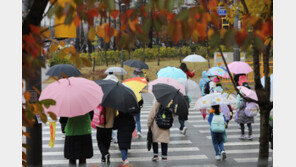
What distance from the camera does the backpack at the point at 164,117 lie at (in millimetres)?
8047

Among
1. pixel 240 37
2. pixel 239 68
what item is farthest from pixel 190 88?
pixel 240 37

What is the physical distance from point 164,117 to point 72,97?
2348mm

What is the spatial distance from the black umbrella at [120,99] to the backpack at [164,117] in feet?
2.53

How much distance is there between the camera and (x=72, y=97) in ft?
20.8

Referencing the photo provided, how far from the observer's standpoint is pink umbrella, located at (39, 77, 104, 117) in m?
6.28

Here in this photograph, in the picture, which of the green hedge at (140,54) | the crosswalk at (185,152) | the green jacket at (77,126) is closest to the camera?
the green jacket at (77,126)

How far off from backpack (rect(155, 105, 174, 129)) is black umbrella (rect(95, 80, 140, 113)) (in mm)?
771

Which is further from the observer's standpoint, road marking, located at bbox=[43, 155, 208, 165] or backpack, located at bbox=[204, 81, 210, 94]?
backpack, located at bbox=[204, 81, 210, 94]

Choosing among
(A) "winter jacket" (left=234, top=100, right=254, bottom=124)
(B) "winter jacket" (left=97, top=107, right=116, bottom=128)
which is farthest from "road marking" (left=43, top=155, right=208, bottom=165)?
(A) "winter jacket" (left=234, top=100, right=254, bottom=124)

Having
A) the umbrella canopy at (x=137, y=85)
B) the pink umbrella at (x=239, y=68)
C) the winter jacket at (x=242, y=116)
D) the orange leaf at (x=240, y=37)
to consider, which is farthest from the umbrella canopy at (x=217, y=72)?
the orange leaf at (x=240, y=37)

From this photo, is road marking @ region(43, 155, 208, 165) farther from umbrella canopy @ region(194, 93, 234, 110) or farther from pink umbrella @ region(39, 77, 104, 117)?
pink umbrella @ region(39, 77, 104, 117)

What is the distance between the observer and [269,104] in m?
4.11

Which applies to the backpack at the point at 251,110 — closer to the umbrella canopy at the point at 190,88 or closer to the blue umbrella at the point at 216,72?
A: the umbrella canopy at the point at 190,88

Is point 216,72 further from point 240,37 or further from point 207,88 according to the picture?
point 240,37
